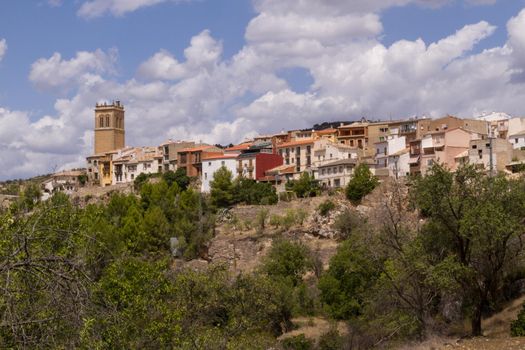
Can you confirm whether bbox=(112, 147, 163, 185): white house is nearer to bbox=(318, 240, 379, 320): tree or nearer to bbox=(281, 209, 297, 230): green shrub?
bbox=(281, 209, 297, 230): green shrub

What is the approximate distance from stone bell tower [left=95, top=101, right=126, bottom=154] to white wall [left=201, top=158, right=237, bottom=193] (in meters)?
45.1

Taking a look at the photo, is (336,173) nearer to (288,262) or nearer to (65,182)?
(288,262)

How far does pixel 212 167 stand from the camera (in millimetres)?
98438

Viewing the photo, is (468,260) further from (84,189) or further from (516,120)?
(84,189)

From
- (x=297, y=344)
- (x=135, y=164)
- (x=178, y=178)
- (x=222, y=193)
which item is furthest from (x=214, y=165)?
(x=297, y=344)

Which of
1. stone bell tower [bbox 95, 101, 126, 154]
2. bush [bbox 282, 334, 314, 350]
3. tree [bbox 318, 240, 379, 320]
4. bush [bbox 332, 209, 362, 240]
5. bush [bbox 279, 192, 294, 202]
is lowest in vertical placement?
bush [bbox 282, 334, 314, 350]

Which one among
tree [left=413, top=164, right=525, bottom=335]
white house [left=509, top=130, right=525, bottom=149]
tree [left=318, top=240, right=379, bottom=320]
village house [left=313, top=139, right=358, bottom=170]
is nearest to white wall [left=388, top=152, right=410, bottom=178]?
village house [left=313, top=139, right=358, bottom=170]

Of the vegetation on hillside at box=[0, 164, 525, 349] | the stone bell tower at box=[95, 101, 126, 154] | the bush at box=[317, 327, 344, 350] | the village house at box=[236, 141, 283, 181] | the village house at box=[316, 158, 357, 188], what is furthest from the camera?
the stone bell tower at box=[95, 101, 126, 154]

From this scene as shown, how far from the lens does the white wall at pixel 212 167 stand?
321 ft

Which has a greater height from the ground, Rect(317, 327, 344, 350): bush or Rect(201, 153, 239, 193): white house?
Rect(201, 153, 239, 193): white house

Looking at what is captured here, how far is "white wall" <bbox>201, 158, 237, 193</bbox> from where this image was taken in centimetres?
9775

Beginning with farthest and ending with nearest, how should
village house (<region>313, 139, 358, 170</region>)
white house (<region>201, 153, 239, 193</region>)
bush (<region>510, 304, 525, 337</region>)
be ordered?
white house (<region>201, 153, 239, 193</region>)
village house (<region>313, 139, 358, 170</region>)
bush (<region>510, 304, 525, 337</region>)

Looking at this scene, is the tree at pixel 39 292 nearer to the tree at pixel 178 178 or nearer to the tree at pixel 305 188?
the tree at pixel 305 188

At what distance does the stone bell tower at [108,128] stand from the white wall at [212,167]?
45.1m
